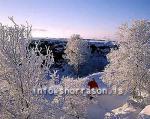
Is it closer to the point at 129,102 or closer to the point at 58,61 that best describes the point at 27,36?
the point at 129,102

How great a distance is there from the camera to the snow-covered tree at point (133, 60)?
24.4m

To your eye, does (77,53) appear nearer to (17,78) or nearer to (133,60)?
(133,60)

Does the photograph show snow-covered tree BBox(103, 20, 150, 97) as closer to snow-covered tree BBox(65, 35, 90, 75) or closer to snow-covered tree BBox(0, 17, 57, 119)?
snow-covered tree BBox(0, 17, 57, 119)

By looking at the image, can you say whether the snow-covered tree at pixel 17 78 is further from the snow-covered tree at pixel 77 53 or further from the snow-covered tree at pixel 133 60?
the snow-covered tree at pixel 77 53

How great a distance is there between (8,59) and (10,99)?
1.53 metres

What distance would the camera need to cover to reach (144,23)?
2577 centimetres

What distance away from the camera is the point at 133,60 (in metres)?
24.4

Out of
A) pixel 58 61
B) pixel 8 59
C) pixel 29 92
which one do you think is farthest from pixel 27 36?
pixel 58 61

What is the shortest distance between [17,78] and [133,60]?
1431 cm

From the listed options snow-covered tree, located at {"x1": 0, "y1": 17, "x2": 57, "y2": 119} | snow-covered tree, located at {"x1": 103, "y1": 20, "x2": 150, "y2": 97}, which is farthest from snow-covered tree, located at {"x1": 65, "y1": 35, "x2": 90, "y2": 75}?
snow-covered tree, located at {"x1": 0, "y1": 17, "x2": 57, "y2": 119}

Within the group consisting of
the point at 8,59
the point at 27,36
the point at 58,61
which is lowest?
the point at 58,61

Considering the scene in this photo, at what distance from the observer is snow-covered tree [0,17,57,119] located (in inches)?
462

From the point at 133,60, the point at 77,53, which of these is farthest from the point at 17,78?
the point at 77,53

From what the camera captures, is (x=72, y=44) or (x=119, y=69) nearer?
(x=119, y=69)
